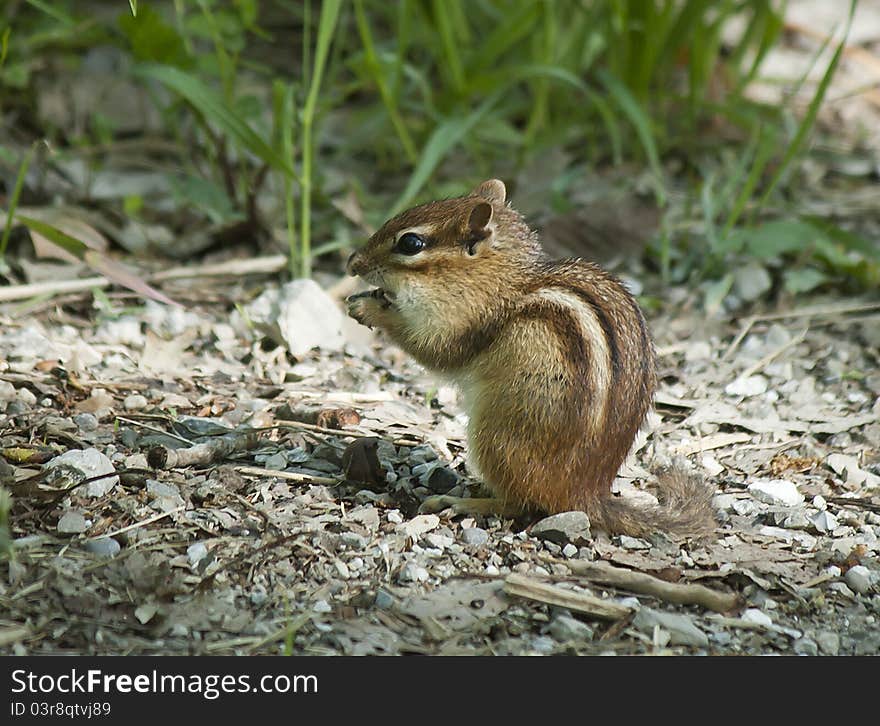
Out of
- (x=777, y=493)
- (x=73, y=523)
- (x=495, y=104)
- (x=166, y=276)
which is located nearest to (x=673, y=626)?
(x=777, y=493)

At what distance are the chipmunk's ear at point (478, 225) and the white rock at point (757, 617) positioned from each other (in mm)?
1381

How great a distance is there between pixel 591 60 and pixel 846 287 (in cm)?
189

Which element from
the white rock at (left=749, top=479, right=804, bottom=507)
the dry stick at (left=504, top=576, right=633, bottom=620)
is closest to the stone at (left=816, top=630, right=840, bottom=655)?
the dry stick at (left=504, top=576, right=633, bottom=620)

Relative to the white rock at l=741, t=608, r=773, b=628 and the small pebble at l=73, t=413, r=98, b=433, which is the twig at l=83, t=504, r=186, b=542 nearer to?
the small pebble at l=73, t=413, r=98, b=433

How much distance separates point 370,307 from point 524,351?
0.64m

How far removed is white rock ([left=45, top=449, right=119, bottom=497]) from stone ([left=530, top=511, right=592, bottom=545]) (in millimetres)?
1260

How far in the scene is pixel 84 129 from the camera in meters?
6.30

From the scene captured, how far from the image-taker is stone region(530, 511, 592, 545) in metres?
3.45

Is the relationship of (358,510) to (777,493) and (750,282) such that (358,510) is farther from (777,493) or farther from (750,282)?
(750,282)

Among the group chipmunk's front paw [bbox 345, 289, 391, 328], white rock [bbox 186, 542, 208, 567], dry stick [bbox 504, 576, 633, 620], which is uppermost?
chipmunk's front paw [bbox 345, 289, 391, 328]

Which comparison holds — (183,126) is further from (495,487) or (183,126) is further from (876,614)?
(876,614)

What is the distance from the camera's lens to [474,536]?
3463mm

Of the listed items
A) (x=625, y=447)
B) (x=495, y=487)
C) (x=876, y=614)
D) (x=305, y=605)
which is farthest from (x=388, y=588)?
(x=876, y=614)

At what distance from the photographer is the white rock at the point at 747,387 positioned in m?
4.58
